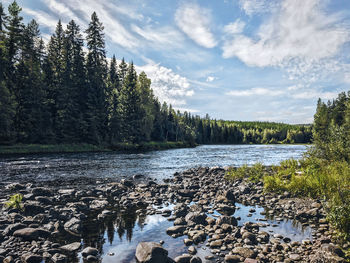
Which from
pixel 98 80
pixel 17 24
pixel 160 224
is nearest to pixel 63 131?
pixel 98 80

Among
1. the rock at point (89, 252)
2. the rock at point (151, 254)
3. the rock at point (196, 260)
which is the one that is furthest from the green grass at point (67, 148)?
the rock at point (196, 260)

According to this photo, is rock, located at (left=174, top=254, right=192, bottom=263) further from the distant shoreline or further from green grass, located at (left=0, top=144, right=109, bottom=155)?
green grass, located at (left=0, top=144, right=109, bottom=155)

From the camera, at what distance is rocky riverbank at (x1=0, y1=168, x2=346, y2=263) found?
6.54 metres

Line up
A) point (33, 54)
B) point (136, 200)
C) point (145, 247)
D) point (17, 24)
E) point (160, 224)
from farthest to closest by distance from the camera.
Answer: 1. point (33, 54)
2. point (17, 24)
3. point (136, 200)
4. point (160, 224)
5. point (145, 247)

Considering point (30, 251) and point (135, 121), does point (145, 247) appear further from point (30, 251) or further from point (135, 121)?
point (135, 121)

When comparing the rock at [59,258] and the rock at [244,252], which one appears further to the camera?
the rock at [244,252]

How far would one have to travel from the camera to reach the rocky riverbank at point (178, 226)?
6.54 m

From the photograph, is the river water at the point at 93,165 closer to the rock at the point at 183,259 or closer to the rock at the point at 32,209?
the rock at the point at 32,209

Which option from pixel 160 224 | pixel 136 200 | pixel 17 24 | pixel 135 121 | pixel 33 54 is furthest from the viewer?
pixel 135 121

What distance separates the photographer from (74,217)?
9617mm

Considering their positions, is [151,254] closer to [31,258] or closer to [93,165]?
[31,258]

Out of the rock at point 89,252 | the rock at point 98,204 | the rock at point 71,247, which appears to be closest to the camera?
the rock at point 89,252

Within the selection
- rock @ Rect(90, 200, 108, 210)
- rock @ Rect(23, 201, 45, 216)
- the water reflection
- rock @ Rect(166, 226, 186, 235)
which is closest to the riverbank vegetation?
the water reflection

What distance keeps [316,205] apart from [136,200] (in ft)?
30.4
